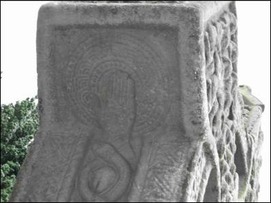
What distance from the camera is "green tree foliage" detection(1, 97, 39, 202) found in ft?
16.3

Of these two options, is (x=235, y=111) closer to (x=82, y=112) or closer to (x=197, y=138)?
(x=197, y=138)

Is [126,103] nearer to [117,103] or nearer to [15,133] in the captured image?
[117,103]

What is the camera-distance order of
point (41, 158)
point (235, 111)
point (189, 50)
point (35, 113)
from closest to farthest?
point (189, 50) → point (41, 158) → point (235, 111) → point (35, 113)

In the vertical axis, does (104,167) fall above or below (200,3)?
below

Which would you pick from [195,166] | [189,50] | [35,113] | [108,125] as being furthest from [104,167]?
[35,113]

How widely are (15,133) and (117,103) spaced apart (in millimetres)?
2813

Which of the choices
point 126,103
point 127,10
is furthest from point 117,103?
point 127,10

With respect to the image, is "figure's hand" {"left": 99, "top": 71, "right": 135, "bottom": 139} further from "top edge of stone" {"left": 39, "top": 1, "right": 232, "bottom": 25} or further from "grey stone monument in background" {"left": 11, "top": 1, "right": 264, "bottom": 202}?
"top edge of stone" {"left": 39, "top": 1, "right": 232, "bottom": 25}

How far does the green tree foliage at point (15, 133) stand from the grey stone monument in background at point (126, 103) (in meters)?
2.32

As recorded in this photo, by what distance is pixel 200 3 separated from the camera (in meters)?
2.45

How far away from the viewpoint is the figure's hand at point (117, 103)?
2529mm

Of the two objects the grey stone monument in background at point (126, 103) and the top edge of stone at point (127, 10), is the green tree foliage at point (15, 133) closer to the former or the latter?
the grey stone monument in background at point (126, 103)

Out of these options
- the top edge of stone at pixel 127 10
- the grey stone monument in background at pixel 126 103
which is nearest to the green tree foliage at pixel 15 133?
the grey stone monument in background at pixel 126 103

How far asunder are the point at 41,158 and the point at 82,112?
0.78 feet
